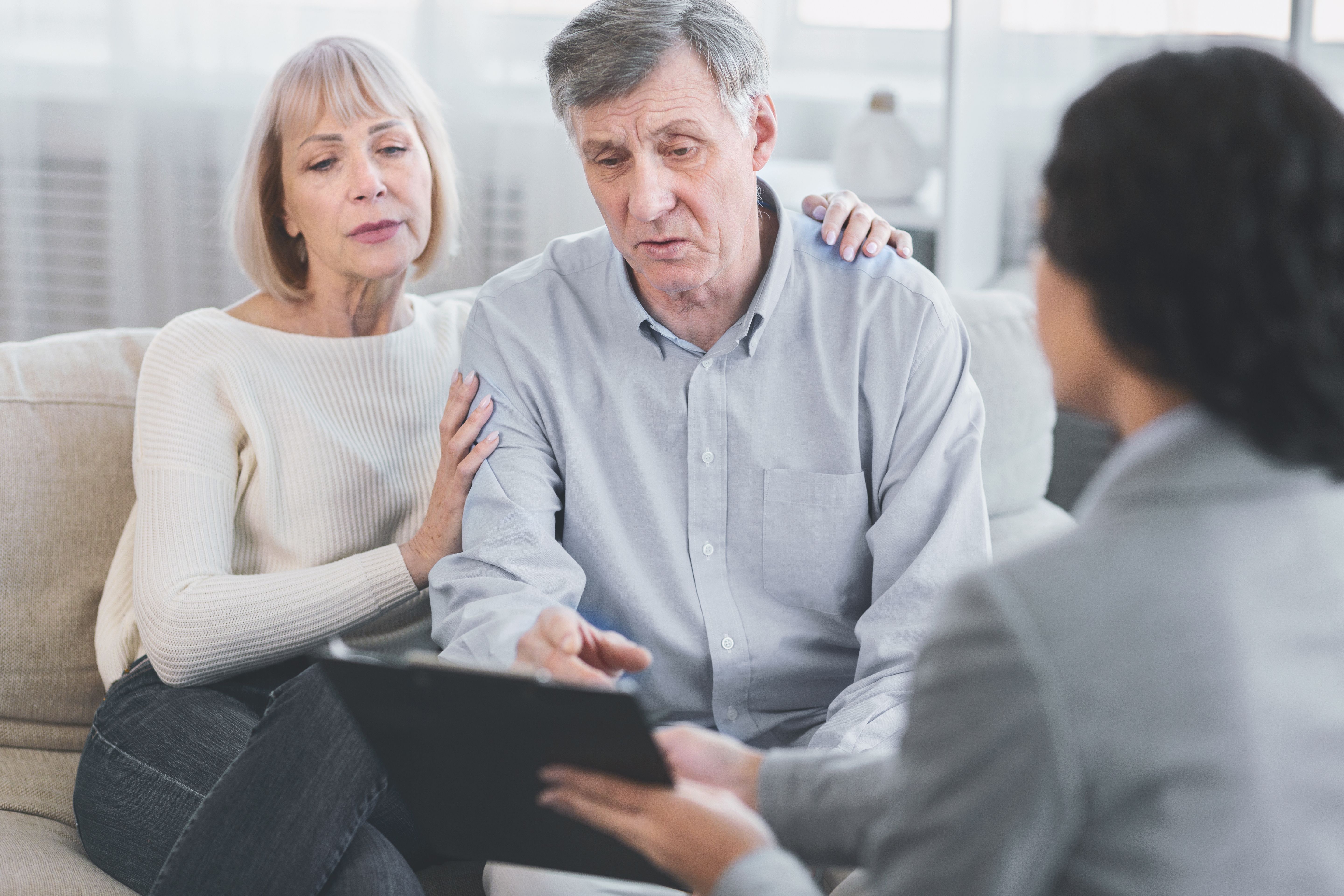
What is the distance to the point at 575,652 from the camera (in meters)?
1.09

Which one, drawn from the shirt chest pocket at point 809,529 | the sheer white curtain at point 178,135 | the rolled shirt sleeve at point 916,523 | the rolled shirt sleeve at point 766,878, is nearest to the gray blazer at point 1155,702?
the rolled shirt sleeve at point 766,878

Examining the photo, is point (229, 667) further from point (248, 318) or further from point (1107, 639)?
point (1107, 639)

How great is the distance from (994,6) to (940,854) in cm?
240

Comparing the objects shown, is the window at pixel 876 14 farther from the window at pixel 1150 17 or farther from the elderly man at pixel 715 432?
the elderly man at pixel 715 432

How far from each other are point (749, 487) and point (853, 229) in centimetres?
35

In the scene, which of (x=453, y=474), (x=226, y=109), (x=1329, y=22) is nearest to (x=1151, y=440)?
(x=453, y=474)

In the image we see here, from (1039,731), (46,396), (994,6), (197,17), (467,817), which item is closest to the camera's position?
(1039,731)

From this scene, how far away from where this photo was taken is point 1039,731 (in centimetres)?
58

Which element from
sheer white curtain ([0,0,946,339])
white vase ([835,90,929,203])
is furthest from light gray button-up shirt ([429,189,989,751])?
sheer white curtain ([0,0,946,339])

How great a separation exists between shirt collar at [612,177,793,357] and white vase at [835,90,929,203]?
4.14ft

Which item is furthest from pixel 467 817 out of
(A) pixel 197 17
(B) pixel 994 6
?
(A) pixel 197 17

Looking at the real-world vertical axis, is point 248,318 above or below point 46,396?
above

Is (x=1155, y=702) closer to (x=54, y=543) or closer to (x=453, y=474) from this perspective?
(x=453, y=474)

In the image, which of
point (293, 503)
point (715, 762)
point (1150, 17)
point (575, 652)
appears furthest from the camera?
point (1150, 17)
